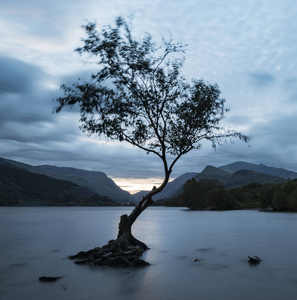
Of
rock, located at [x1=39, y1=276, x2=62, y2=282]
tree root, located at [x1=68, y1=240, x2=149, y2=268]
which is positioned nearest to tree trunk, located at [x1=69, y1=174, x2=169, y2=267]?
tree root, located at [x1=68, y1=240, x2=149, y2=268]

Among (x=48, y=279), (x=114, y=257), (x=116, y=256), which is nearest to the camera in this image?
(x=48, y=279)

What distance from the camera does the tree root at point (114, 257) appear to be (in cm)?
2242

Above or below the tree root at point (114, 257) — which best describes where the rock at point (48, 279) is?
below

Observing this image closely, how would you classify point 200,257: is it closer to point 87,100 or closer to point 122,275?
point 122,275

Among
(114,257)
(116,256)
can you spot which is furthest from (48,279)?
(116,256)

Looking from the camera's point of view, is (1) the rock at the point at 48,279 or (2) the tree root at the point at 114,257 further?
(2) the tree root at the point at 114,257

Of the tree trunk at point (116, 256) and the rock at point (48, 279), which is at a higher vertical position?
the tree trunk at point (116, 256)

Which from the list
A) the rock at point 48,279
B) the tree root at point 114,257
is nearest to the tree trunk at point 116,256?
the tree root at point 114,257

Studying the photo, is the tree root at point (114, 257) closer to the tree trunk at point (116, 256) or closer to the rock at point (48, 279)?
the tree trunk at point (116, 256)

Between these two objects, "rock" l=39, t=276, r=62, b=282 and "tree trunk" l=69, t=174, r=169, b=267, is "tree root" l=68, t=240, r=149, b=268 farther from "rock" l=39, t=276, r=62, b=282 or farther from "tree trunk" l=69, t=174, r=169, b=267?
"rock" l=39, t=276, r=62, b=282

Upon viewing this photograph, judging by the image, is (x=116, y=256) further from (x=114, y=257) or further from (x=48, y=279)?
(x=48, y=279)

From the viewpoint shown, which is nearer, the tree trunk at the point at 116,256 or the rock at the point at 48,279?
the rock at the point at 48,279

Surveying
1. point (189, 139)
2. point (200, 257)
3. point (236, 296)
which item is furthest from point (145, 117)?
point (236, 296)

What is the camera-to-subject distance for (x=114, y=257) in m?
22.6
